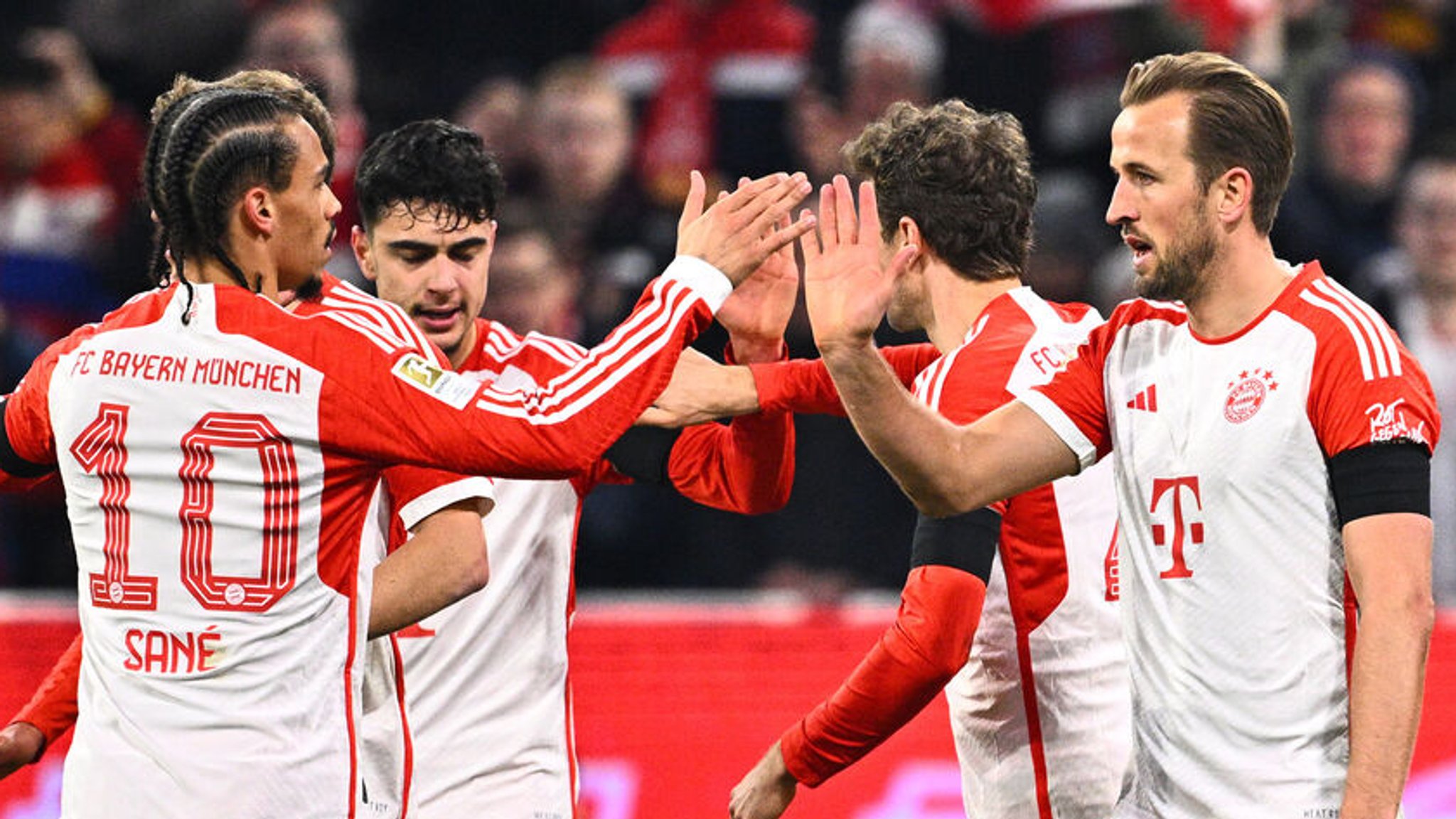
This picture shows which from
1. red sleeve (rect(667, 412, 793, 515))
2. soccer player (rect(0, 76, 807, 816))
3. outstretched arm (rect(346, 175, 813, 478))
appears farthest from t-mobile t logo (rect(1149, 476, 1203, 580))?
red sleeve (rect(667, 412, 793, 515))

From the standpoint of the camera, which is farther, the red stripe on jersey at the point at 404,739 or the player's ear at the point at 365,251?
the player's ear at the point at 365,251

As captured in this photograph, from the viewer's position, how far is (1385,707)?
307 cm

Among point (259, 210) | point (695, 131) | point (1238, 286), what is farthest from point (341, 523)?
point (695, 131)

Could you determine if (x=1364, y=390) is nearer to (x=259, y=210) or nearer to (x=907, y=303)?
(x=907, y=303)

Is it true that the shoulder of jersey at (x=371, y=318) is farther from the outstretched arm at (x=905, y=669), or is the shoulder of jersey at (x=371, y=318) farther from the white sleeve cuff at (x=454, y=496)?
the outstretched arm at (x=905, y=669)

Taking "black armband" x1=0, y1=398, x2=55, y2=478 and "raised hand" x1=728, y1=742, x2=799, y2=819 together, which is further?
"raised hand" x1=728, y1=742, x2=799, y2=819

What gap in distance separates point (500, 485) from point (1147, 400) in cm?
148

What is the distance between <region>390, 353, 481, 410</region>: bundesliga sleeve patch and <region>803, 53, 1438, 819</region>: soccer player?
607 millimetres

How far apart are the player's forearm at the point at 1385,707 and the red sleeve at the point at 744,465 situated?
1429 millimetres

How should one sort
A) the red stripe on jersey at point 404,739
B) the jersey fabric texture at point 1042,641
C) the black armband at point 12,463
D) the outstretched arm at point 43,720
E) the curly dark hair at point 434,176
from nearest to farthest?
the black armband at point 12,463
the outstretched arm at point 43,720
the jersey fabric texture at point 1042,641
the red stripe on jersey at point 404,739
the curly dark hair at point 434,176

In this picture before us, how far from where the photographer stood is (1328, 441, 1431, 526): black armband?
3.13m

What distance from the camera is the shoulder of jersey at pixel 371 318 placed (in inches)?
128

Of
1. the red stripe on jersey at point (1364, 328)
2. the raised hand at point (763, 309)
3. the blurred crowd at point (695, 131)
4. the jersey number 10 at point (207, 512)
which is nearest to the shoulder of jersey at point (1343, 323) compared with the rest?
the red stripe on jersey at point (1364, 328)

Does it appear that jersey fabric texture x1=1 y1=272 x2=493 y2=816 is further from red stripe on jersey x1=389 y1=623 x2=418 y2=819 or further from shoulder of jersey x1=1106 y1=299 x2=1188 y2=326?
shoulder of jersey x1=1106 y1=299 x2=1188 y2=326
